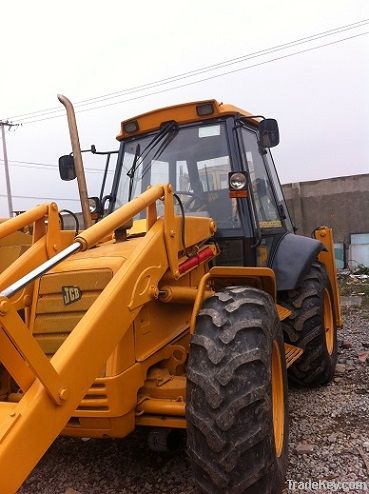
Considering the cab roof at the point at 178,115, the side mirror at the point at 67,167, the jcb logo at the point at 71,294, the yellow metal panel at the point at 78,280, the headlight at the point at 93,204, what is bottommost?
the jcb logo at the point at 71,294

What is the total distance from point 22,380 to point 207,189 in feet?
7.70

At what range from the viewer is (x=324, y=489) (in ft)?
9.59

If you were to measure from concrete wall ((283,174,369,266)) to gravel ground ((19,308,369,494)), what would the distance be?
8.72m

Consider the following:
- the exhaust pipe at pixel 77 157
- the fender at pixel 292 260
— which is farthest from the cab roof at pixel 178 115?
the fender at pixel 292 260

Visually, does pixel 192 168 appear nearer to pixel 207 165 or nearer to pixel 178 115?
pixel 207 165

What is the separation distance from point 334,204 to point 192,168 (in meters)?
9.30

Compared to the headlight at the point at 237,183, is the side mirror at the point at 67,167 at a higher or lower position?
higher

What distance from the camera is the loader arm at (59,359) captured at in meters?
1.84

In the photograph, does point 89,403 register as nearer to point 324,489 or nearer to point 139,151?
point 324,489

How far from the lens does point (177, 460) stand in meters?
3.30

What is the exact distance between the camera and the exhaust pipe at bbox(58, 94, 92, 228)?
400cm

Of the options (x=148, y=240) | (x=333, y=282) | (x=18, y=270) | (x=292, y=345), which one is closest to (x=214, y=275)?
(x=148, y=240)

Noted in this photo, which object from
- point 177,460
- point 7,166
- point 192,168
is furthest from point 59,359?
point 7,166

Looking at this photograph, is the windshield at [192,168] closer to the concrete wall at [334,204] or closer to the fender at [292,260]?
the fender at [292,260]
